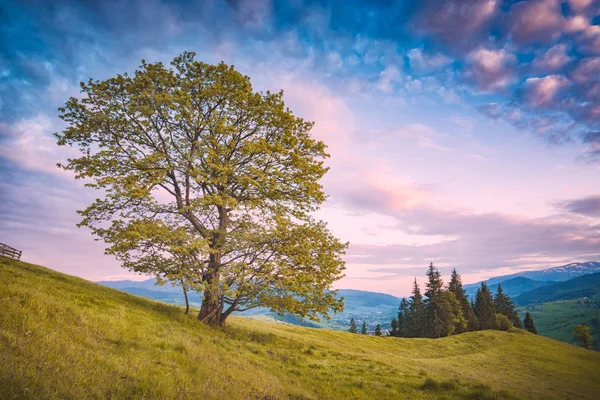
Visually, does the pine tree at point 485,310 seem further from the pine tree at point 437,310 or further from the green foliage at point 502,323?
the pine tree at point 437,310

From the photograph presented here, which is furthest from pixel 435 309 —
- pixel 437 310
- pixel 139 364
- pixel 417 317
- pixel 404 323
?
pixel 139 364

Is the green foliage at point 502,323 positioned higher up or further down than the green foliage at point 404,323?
higher up

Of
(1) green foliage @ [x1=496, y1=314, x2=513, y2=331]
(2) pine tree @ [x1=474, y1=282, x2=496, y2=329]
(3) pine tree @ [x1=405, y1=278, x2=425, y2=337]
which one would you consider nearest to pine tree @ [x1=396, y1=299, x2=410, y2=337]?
(3) pine tree @ [x1=405, y1=278, x2=425, y2=337]

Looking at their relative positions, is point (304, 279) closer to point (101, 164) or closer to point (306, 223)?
point (306, 223)

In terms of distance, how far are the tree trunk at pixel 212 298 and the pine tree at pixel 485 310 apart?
95.6 m

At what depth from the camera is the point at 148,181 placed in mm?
18359

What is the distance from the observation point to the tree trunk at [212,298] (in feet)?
60.4

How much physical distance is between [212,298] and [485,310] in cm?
9984

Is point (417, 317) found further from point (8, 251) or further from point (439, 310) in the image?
point (8, 251)

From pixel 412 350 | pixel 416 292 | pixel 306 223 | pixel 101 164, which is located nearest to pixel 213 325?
pixel 306 223

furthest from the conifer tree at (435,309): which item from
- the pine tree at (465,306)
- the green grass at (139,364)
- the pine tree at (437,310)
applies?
the green grass at (139,364)

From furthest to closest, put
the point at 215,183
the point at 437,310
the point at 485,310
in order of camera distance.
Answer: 1. the point at 485,310
2. the point at 437,310
3. the point at 215,183

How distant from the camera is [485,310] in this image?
297 ft

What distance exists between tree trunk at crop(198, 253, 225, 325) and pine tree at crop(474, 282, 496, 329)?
9561 centimetres
